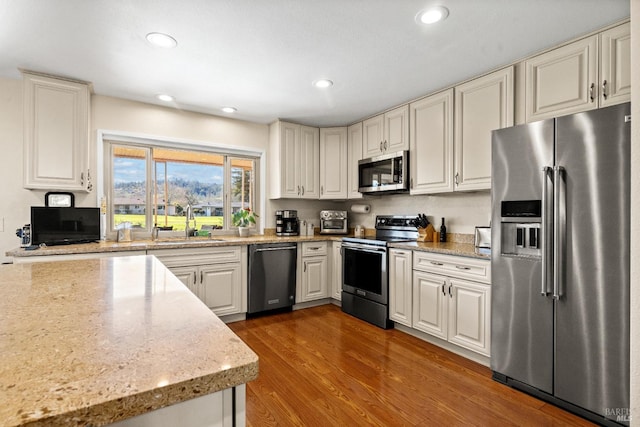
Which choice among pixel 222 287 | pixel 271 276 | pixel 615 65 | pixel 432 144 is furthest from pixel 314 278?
pixel 615 65

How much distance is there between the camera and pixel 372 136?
12.7 feet

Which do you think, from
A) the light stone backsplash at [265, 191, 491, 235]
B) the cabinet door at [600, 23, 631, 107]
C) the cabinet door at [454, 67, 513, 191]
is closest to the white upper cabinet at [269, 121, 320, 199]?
the light stone backsplash at [265, 191, 491, 235]

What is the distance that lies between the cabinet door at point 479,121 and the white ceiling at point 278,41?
5.0 inches

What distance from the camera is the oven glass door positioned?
3.28m

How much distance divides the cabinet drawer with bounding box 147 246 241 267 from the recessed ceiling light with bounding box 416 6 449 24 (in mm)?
2643

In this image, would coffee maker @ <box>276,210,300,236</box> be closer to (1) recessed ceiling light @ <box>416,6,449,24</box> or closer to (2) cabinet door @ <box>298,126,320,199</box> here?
(2) cabinet door @ <box>298,126,320,199</box>

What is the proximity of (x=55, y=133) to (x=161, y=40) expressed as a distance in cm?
144

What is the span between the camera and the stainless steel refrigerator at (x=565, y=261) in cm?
171

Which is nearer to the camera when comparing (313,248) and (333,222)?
(313,248)

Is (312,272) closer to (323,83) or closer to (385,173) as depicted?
(385,173)

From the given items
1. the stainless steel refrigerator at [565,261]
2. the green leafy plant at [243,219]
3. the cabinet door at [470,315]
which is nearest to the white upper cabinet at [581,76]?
the stainless steel refrigerator at [565,261]

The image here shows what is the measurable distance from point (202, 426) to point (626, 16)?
2896 mm

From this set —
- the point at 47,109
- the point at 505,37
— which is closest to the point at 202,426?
the point at 505,37

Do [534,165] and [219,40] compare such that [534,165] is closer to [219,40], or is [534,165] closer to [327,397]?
[327,397]
